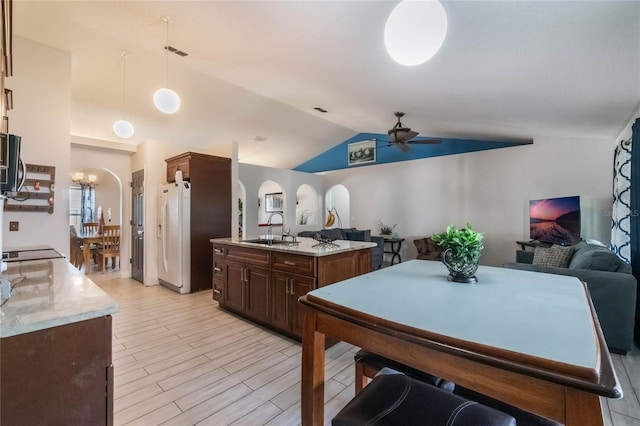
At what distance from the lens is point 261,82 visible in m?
4.00

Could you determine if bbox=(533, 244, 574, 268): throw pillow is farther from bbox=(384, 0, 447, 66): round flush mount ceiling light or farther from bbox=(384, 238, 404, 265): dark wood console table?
bbox=(384, 238, 404, 265): dark wood console table

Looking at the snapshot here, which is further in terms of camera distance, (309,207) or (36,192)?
(309,207)

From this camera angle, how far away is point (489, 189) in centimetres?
560

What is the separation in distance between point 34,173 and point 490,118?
5793mm

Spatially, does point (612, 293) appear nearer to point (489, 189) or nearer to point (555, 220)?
point (555, 220)

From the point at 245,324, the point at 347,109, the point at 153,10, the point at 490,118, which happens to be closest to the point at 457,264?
the point at 245,324

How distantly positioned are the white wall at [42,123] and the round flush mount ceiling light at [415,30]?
3.97 m

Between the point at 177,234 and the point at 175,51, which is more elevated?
the point at 175,51

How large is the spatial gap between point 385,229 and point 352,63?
458cm

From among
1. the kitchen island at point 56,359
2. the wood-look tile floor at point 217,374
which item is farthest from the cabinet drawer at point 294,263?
the kitchen island at point 56,359

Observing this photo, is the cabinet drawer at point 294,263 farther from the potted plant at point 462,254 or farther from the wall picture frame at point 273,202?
the wall picture frame at point 273,202

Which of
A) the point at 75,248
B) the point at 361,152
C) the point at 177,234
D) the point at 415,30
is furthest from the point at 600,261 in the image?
the point at 75,248

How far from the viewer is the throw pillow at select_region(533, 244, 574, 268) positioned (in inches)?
126

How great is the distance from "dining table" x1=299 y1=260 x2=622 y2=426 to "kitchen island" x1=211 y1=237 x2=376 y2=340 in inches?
47.2
